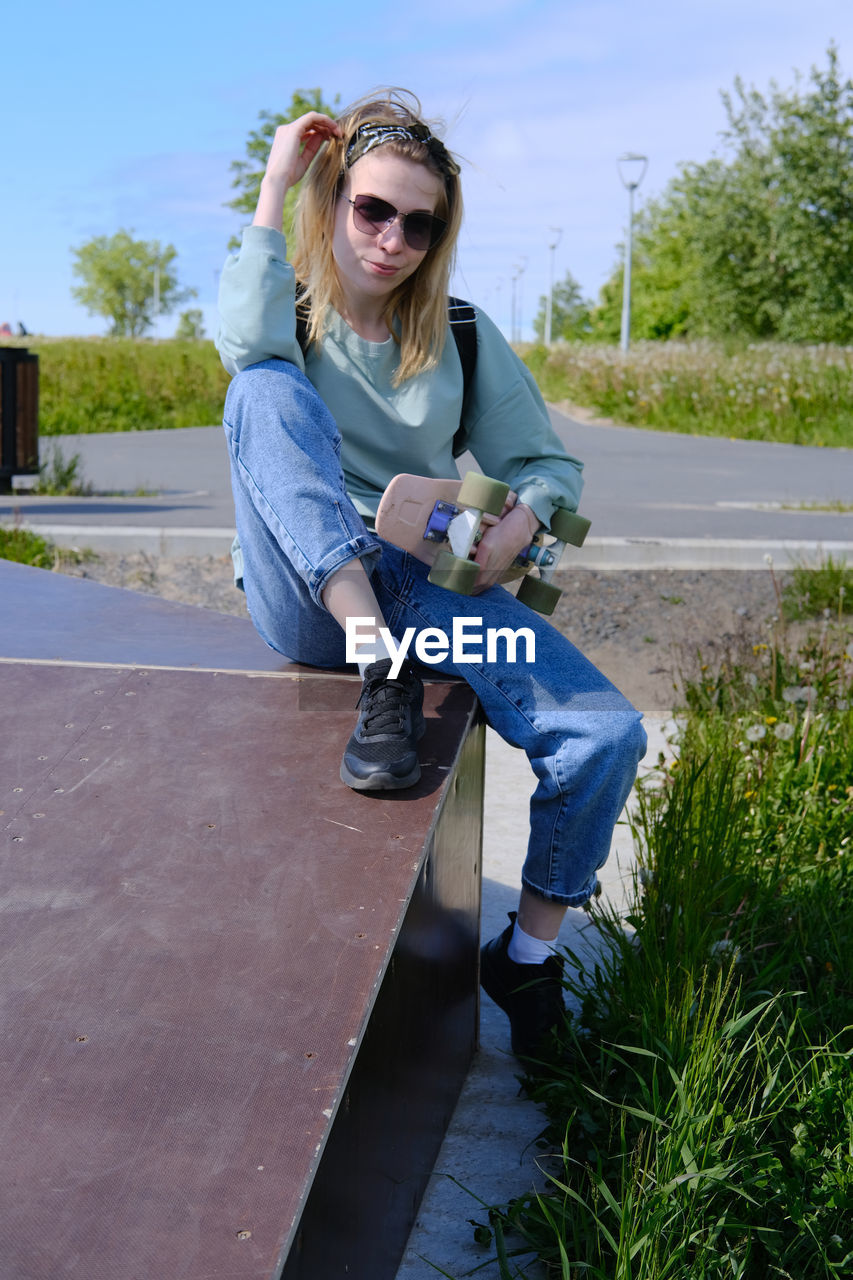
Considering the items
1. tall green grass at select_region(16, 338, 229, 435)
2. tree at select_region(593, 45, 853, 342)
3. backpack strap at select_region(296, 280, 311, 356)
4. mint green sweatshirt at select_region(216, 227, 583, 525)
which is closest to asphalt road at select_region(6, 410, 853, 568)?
tall green grass at select_region(16, 338, 229, 435)

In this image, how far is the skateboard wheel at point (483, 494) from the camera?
2.40 meters

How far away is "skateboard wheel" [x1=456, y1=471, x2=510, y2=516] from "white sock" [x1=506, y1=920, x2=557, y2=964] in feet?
2.65

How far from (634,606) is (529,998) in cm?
391

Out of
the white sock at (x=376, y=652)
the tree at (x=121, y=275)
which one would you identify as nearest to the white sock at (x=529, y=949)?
the white sock at (x=376, y=652)

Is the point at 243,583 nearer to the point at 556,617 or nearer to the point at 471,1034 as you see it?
the point at 471,1034

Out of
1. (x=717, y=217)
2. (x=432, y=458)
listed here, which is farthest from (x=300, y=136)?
(x=717, y=217)

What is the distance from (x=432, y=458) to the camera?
2697mm

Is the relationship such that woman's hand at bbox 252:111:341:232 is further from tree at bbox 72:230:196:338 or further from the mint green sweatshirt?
tree at bbox 72:230:196:338

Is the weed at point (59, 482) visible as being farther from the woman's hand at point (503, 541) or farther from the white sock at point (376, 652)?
the white sock at point (376, 652)

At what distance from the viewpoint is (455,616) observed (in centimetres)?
249

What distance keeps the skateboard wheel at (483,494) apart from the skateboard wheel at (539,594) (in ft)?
→ 0.97

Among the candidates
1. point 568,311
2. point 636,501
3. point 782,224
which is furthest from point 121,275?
point 636,501

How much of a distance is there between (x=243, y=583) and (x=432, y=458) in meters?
0.48

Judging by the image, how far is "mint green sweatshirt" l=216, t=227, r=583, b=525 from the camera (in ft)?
8.04
